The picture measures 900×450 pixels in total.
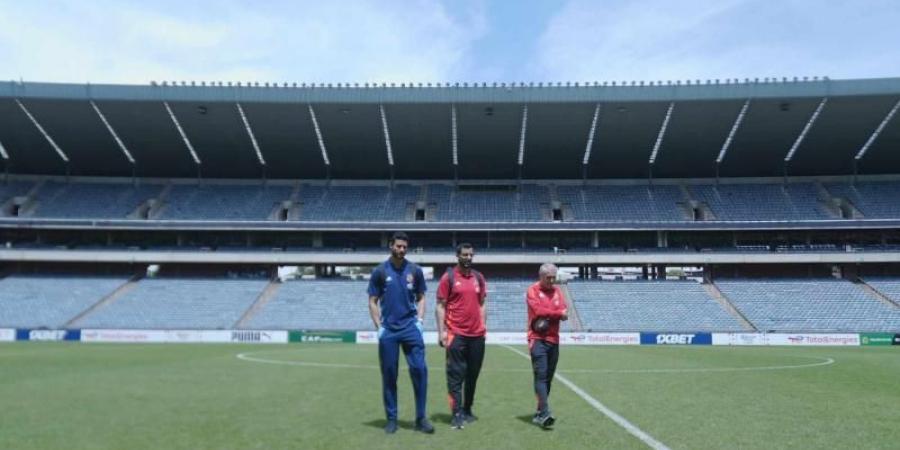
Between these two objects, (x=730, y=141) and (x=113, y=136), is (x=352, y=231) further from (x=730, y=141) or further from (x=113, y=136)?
(x=730, y=141)

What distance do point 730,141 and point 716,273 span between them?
391 inches

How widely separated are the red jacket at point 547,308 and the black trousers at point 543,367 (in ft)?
0.28

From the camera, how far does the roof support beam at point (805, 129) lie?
44.1 metres

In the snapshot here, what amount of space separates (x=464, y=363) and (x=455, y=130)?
1609 inches

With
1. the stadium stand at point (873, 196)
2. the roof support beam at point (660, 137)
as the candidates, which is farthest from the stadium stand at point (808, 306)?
the roof support beam at point (660, 137)

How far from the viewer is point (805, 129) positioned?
46594 mm

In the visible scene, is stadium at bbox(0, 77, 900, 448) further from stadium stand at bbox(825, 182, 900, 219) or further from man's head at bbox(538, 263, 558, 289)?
man's head at bbox(538, 263, 558, 289)

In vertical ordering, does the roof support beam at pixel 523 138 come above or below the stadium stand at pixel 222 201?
above

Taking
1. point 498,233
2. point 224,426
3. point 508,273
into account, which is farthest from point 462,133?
point 224,426

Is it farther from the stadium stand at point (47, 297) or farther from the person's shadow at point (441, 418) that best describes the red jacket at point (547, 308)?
the stadium stand at point (47, 297)

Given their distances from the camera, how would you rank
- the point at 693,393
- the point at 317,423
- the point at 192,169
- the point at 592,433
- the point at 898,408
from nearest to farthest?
1. the point at 592,433
2. the point at 317,423
3. the point at 898,408
4. the point at 693,393
5. the point at 192,169

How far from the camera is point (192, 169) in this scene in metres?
53.2

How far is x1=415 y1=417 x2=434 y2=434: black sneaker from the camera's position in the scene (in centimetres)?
696

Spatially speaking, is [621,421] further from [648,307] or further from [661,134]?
[661,134]
